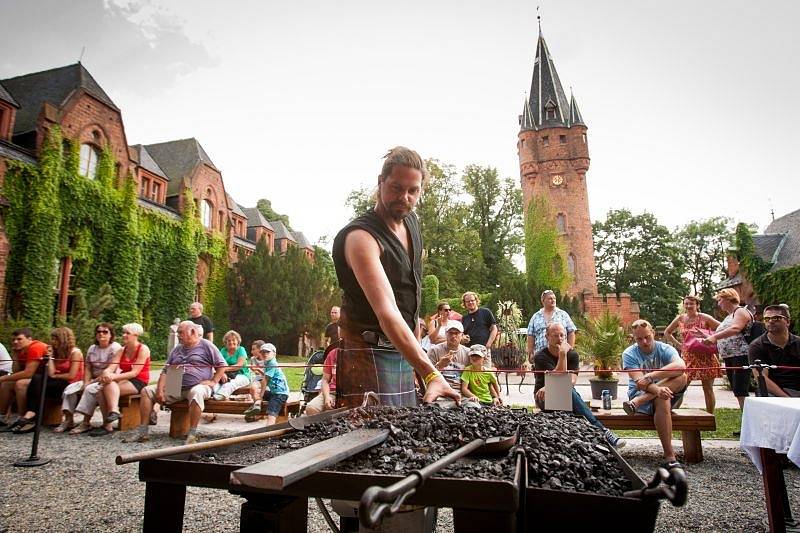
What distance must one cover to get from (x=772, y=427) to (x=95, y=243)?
22.8 meters

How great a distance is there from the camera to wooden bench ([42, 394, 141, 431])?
7109 millimetres

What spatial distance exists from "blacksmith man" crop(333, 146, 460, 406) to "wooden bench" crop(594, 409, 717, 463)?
4.39 metres

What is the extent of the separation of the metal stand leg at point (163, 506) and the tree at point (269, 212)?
49402 mm

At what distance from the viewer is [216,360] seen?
6992 millimetres

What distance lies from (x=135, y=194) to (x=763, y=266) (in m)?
30.3

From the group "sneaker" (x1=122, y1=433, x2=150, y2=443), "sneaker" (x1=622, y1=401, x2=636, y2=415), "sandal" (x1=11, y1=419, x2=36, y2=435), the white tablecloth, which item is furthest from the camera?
"sandal" (x1=11, y1=419, x2=36, y2=435)

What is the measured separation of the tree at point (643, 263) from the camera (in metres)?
43.0

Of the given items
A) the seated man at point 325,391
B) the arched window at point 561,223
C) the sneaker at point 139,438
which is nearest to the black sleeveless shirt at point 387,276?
the seated man at point 325,391

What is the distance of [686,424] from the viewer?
5242 millimetres

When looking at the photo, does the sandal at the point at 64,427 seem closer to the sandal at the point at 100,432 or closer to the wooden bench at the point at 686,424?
the sandal at the point at 100,432

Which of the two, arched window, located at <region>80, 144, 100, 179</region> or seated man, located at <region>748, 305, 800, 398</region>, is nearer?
seated man, located at <region>748, 305, 800, 398</region>

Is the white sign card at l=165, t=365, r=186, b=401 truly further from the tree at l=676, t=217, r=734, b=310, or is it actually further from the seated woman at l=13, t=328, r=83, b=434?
the tree at l=676, t=217, r=734, b=310

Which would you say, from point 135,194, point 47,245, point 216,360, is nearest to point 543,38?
point 135,194

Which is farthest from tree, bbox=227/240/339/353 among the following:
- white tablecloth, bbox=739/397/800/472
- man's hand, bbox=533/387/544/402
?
white tablecloth, bbox=739/397/800/472
